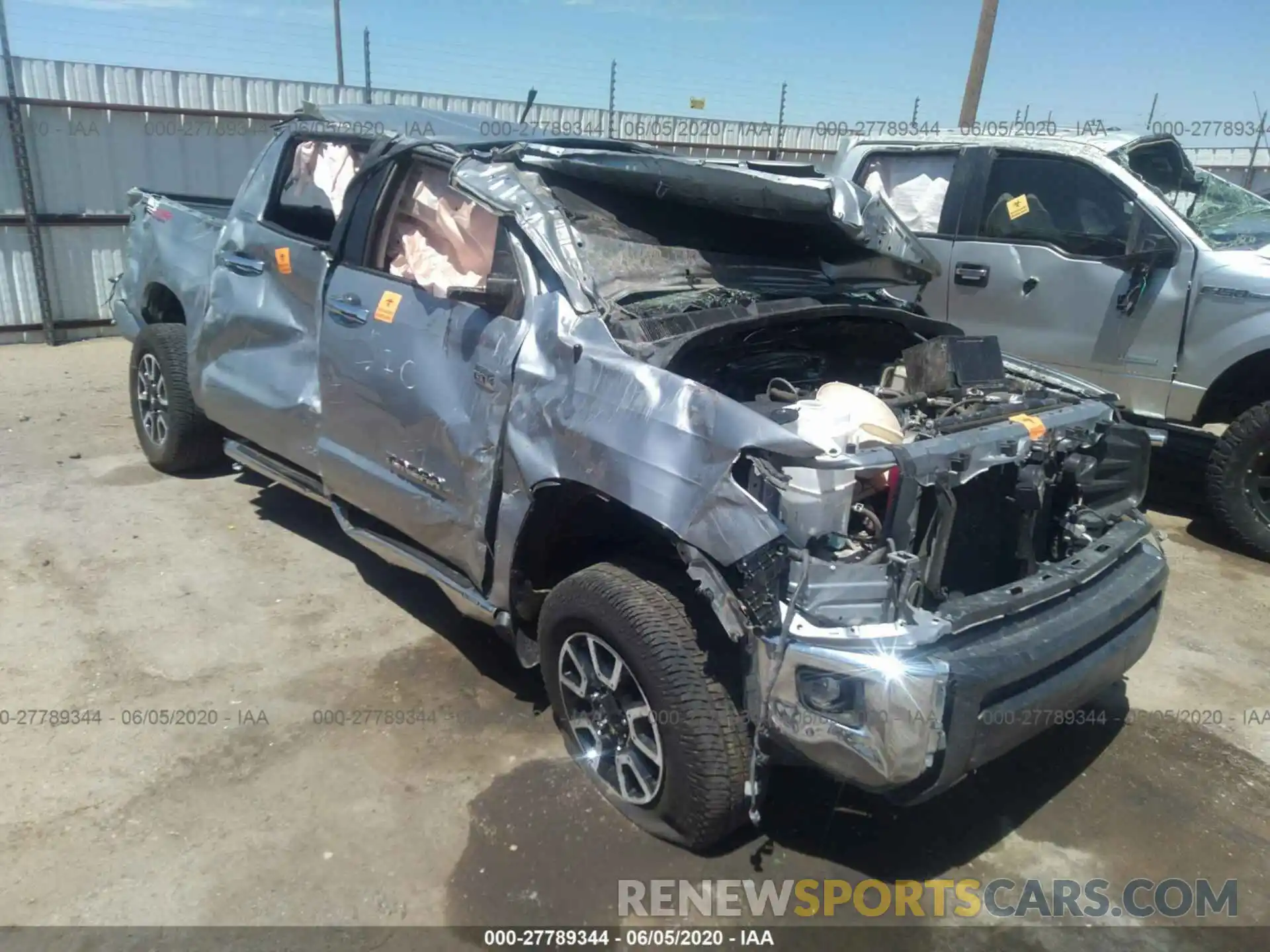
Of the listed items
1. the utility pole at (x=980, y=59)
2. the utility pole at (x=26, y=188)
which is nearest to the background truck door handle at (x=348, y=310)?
the utility pole at (x=26, y=188)

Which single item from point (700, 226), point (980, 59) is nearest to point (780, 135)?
point (980, 59)

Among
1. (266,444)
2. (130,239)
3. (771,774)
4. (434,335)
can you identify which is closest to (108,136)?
(130,239)

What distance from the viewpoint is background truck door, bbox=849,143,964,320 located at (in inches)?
244

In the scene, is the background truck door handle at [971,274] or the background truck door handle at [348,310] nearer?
the background truck door handle at [348,310]

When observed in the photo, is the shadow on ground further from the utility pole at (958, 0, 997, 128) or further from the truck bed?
the utility pole at (958, 0, 997, 128)

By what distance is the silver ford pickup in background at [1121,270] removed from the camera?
5.18 m

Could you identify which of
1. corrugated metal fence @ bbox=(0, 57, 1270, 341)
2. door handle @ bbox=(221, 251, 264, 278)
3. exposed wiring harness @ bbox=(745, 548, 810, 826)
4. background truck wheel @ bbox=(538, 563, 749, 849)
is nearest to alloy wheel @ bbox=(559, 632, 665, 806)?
background truck wheel @ bbox=(538, 563, 749, 849)

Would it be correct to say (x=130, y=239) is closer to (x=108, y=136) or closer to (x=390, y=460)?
(x=390, y=460)

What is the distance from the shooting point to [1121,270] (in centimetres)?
548

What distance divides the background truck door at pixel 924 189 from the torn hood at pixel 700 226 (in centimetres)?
198

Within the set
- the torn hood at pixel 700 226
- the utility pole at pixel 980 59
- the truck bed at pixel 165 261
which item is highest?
the utility pole at pixel 980 59

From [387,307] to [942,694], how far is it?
7.95ft

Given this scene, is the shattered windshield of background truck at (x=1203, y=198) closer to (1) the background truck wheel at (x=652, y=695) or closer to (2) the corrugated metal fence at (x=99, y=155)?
(1) the background truck wheel at (x=652, y=695)

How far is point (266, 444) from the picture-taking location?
14.8ft
